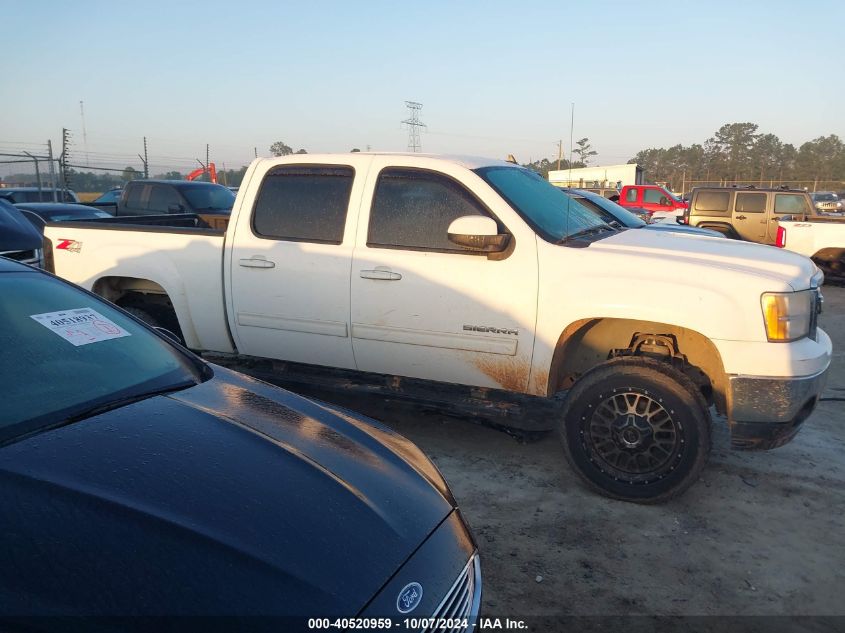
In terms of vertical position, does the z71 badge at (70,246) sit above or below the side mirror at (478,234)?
below

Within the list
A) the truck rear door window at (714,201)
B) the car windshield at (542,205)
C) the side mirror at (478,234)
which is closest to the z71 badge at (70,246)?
the side mirror at (478,234)

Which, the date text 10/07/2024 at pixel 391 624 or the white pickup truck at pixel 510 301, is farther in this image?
the white pickup truck at pixel 510 301

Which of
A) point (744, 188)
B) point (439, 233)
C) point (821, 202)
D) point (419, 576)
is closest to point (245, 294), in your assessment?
point (439, 233)

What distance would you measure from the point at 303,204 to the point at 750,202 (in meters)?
12.5

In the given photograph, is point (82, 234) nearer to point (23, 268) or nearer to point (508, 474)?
point (23, 268)

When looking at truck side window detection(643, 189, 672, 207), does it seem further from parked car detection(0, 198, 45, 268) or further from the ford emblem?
the ford emblem

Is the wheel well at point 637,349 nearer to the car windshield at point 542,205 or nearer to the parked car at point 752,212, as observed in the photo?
the car windshield at point 542,205

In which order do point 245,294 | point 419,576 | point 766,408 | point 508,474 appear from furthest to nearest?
1. point 245,294
2. point 508,474
3. point 766,408
4. point 419,576

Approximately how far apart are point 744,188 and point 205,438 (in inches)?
581

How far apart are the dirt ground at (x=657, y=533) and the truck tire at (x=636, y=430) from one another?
0.52ft

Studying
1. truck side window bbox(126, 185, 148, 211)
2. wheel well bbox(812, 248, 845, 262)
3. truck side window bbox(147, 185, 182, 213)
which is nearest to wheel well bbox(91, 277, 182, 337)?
Answer: truck side window bbox(147, 185, 182, 213)

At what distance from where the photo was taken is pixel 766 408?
354cm

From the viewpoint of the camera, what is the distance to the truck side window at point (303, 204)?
453 centimetres

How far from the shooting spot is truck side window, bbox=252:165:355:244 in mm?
4527
